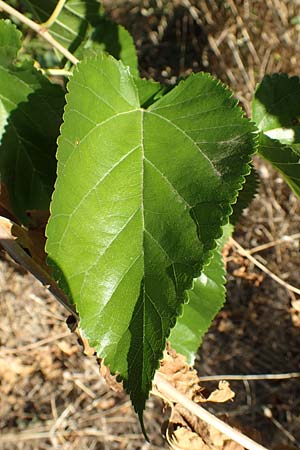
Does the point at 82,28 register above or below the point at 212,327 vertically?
above

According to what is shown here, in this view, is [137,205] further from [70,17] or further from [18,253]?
[70,17]

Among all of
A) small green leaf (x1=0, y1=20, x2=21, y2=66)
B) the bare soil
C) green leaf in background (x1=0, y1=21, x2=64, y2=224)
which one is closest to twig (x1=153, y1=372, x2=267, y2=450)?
green leaf in background (x1=0, y1=21, x2=64, y2=224)

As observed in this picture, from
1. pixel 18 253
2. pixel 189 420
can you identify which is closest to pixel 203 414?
pixel 189 420

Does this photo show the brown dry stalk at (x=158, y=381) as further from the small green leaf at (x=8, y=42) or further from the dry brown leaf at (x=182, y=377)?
the small green leaf at (x=8, y=42)

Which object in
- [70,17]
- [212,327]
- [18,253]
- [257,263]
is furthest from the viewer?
[212,327]

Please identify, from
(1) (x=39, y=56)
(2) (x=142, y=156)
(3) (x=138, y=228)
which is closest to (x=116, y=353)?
(3) (x=138, y=228)

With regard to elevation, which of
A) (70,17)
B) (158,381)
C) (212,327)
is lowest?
(212,327)

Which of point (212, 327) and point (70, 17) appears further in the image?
point (212, 327)
